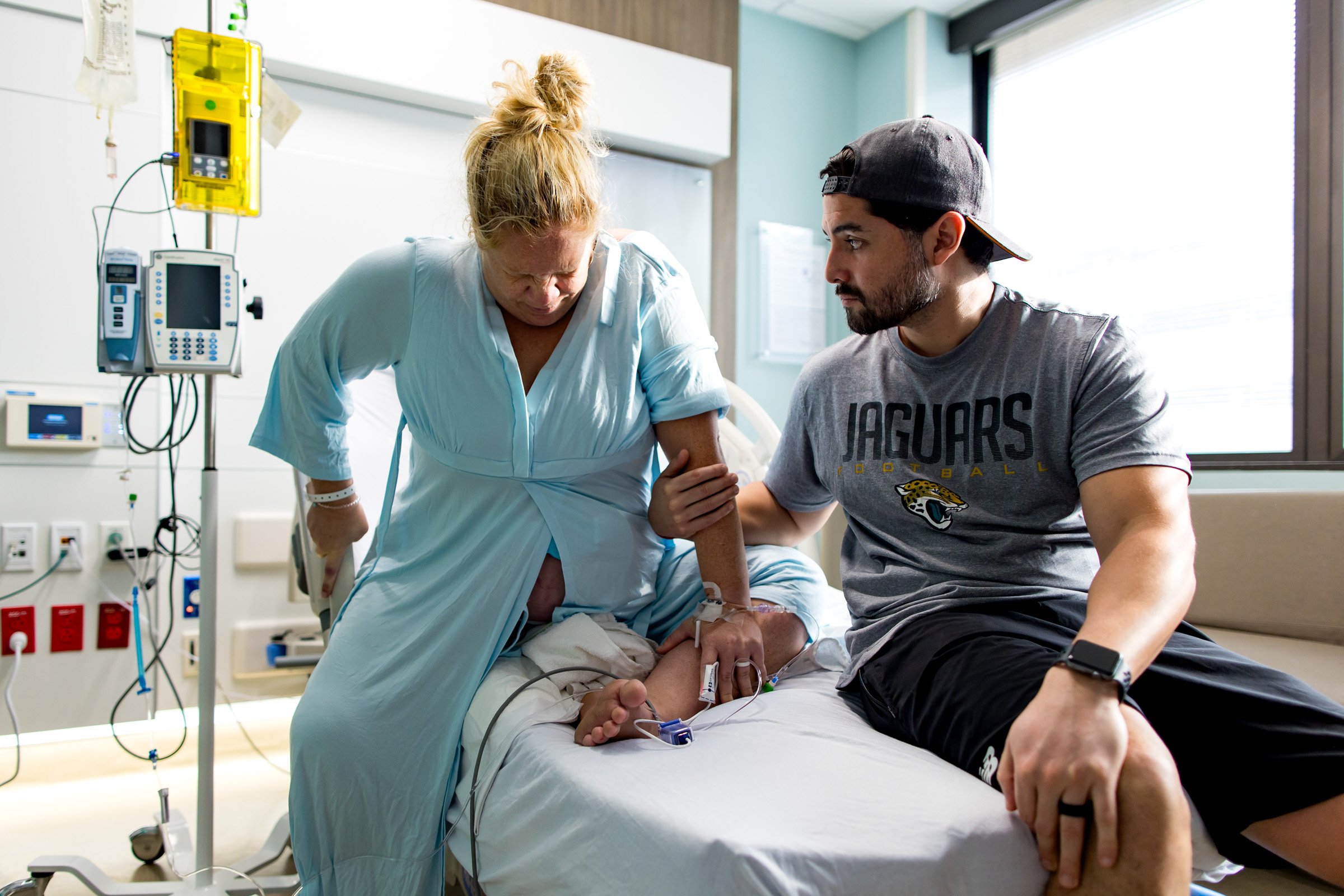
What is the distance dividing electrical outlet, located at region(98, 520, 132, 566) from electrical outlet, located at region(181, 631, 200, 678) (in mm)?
293

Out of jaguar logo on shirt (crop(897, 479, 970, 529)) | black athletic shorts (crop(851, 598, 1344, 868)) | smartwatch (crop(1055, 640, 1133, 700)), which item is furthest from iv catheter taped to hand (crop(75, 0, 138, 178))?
smartwatch (crop(1055, 640, 1133, 700))

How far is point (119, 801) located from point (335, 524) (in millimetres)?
1227

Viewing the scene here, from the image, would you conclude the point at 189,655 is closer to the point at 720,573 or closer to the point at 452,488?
the point at 452,488

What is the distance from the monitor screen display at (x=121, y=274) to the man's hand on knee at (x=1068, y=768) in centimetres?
164

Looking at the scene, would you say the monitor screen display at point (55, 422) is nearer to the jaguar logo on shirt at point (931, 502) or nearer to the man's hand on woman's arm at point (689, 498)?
the man's hand on woman's arm at point (689, 498)

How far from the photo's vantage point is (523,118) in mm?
1294

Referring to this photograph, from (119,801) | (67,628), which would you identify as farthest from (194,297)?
(67,628)

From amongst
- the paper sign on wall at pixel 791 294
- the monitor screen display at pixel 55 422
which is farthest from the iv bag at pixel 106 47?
the paper sign on wall at pixel 791 294

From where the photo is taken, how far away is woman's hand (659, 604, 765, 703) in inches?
51.8

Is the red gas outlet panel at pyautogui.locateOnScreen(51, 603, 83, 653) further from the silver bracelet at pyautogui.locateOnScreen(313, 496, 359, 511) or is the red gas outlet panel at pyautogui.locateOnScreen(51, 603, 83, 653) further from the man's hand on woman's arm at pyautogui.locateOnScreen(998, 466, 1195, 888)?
the man's hand on woman's arm at pyautogui.locateOnScreen(998, 466, 1195, 888)

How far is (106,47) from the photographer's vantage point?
174 cm

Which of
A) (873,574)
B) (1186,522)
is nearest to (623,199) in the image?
(873,574)

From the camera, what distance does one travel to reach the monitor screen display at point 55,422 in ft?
8.43

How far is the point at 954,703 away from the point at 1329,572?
1.53m
